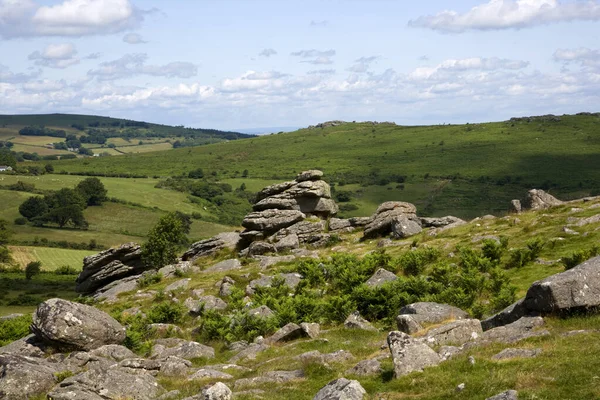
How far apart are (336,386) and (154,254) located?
60.7 meters

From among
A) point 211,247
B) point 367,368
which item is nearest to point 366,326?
point 367,368

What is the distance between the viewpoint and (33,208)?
7229 inches

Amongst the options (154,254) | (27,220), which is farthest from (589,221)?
(27,220)

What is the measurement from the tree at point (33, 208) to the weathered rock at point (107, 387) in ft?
569

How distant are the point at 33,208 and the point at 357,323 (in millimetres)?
173295

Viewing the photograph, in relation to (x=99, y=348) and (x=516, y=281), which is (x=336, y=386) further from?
(x=516, y=281)

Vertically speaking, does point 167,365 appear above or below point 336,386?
below

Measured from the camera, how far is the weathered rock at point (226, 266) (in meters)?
62.2

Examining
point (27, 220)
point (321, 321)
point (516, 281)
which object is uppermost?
point (516, 281)

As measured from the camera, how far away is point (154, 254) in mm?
75438

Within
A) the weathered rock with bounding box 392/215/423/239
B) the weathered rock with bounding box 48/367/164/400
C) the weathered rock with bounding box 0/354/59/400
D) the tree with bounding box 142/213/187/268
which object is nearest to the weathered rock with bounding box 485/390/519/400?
the weathered rock with bounding box 48/367/164/400

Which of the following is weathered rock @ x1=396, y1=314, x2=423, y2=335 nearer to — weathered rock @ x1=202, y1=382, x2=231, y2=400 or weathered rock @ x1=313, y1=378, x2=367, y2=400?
weathered rock @ x1=313, y1=378, x2=367, y2=400

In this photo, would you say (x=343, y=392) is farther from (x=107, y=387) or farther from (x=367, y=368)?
(x=107, y=387)

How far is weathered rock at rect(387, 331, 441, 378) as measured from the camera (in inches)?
765
